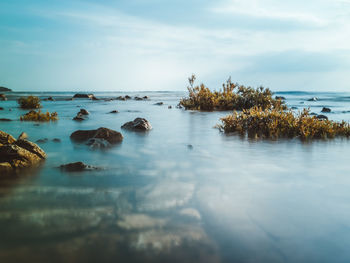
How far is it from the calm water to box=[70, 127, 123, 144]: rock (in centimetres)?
185

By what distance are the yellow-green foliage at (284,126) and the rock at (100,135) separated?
3.68m

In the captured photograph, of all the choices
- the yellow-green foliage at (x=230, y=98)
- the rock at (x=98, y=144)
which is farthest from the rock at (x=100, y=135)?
the yellow-green foliage at (x=230, y=98)

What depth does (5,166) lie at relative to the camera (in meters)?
4.40

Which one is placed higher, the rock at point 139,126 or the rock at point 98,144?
the rock at point 139,126

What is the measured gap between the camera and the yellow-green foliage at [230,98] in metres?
17.9

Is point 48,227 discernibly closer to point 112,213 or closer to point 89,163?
point 112,213

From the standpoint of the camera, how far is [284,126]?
28.3ft

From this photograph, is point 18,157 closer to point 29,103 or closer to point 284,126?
point 284,126

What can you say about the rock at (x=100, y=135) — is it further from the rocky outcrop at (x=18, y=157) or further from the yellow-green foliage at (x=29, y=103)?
the yellow-green foliage at (x=29, y=103)

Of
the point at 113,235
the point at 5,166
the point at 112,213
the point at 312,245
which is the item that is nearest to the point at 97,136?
the point at 5,166

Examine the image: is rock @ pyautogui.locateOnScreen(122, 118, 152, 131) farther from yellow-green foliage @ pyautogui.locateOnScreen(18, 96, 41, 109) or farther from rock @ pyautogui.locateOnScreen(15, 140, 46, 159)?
yellow-green foliage @ pyautogui.locateOnScreen(18, 96, 41, 109)

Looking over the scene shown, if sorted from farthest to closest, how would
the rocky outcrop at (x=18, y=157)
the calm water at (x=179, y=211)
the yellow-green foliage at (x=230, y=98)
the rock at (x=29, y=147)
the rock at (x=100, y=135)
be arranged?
the yellow-green foliage at (x=230, y=98)
the rock at (x=100, y=135)
the rock at (x=29, y=147)
the rocky outcrop at (x=18, y=157)
the calm water at (x=179, y=211)

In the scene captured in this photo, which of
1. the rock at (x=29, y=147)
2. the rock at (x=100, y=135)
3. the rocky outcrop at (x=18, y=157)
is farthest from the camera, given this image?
the rock at (x=100, y=135)

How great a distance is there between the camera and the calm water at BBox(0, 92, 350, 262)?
2.26m
